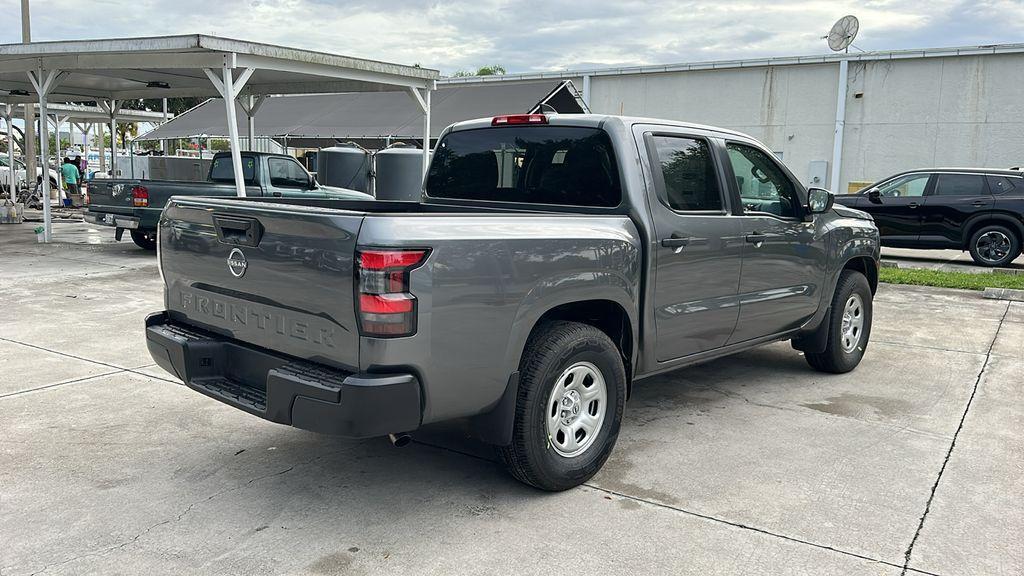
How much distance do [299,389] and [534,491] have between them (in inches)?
53.7

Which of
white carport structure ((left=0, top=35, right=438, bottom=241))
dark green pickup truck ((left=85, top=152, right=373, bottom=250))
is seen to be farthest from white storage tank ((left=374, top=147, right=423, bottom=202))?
dark green pickup truck ((left=85, top=152, right=373, bottom=250))

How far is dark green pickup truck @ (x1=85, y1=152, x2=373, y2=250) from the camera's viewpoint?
42.8 feet

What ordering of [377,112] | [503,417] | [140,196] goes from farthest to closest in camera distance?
[377,112], [140,196], [503,417]

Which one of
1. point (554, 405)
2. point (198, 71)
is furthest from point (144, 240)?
point (554, 405)

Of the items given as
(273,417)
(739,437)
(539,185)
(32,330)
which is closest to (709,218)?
(539,185)

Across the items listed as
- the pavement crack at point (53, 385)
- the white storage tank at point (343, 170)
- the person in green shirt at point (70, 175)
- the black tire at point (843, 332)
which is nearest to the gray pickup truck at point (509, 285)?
the black tire at point (843, 332)

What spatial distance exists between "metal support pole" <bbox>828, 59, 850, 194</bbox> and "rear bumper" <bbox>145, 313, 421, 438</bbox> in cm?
2213

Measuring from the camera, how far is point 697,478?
4.22 m

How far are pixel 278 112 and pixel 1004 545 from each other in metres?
26.3

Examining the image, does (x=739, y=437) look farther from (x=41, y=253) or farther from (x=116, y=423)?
(x=41, y=253)

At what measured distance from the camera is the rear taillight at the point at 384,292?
3139 mm

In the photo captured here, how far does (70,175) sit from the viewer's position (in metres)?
26.7

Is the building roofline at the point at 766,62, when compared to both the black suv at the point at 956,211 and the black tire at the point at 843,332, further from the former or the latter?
the black tire at the point at 843,332

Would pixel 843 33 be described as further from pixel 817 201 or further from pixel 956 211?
pixel 817 201
